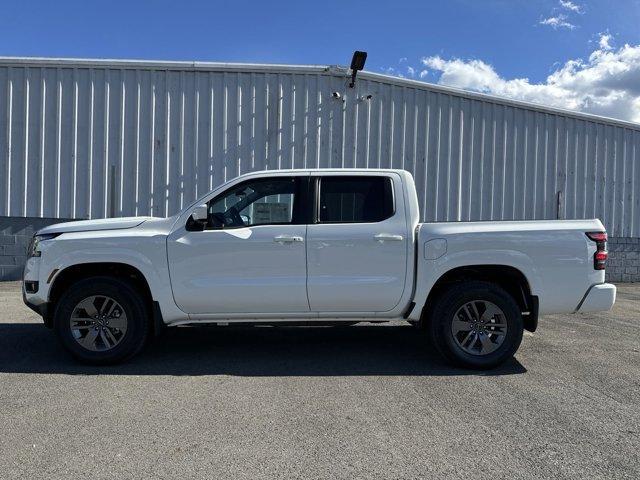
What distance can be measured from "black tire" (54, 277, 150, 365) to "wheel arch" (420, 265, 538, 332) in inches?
111

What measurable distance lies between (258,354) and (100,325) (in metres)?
1.66

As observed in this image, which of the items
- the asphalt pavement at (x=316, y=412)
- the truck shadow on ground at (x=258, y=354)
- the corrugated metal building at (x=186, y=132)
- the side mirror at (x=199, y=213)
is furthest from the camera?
the corrugated metal building at (x=186, y=132)

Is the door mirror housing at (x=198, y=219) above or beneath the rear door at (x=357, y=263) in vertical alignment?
above

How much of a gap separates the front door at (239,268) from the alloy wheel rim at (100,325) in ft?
2.10

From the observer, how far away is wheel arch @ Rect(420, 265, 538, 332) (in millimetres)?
5234

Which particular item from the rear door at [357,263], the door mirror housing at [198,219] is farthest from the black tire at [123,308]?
the rear door at [357,263]

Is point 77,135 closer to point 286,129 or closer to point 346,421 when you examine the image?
point 286,129

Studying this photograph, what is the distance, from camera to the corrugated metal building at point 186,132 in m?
11.4

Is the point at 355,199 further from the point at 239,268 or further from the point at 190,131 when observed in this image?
the point at 190,131

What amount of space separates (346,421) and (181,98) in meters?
9.31

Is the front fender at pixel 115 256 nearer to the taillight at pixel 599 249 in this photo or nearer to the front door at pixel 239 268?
the front door at pixel 239 268

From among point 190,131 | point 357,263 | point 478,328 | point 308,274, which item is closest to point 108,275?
point 308,274

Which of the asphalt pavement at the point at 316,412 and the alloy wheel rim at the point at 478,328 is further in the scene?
the alloy wheel rim at the point at 478,328

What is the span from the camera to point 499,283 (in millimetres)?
5453
